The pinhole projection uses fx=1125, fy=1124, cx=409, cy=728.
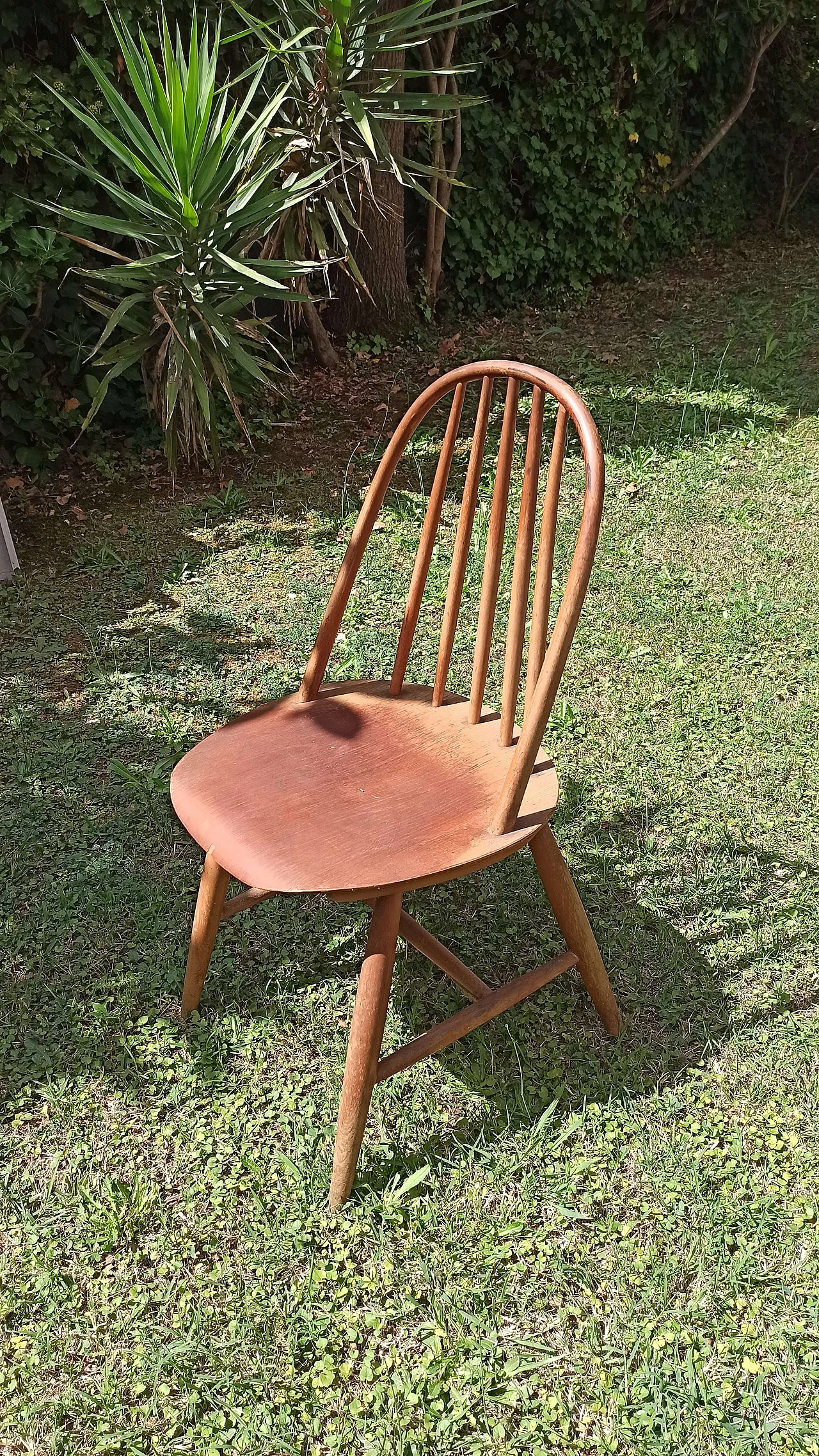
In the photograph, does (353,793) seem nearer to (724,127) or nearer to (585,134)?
(585,134)

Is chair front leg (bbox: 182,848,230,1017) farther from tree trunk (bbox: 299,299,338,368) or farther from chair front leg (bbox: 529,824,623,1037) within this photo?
tree trunk (bbox: 299,299,338,368)

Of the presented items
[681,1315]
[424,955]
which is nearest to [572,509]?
[424,955]

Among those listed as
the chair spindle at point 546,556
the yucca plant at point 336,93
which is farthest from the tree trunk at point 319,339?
the chair spindle at point 546,556

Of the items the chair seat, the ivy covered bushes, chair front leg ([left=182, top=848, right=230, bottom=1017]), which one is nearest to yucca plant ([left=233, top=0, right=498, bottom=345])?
the ivy covered bushes

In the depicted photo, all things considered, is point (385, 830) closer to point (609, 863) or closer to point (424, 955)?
point (424, 955)

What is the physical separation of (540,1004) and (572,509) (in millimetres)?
2568

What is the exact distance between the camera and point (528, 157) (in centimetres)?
638

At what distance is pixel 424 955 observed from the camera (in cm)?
252

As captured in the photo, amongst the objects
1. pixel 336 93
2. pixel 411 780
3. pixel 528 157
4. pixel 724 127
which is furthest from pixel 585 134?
pixel 411 780

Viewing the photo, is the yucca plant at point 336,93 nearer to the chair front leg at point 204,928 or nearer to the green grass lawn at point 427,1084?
the green grass lawn at point 427,1084

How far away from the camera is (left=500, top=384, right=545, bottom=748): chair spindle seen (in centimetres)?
193

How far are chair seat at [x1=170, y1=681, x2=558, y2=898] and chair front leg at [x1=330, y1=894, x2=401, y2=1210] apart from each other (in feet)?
0.39

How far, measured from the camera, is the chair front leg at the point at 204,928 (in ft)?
7.00

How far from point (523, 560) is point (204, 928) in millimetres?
952
